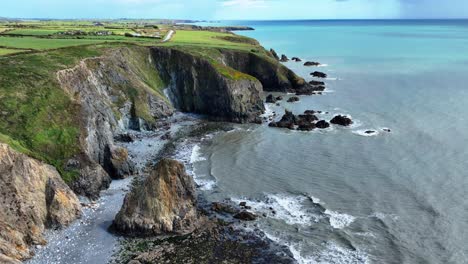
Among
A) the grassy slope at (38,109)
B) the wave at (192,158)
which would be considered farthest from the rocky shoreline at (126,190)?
the wave at (192,158)

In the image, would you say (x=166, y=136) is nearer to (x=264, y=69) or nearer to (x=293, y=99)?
(x=293, y=99)

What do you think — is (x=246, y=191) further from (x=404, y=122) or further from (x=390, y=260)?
→ (x=404, y=122)

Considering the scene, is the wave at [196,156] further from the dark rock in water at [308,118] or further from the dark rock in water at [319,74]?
the dark rock in water at [319,74]

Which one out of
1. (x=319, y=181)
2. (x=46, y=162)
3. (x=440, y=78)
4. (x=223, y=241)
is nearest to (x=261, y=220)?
(x=223, y=241)

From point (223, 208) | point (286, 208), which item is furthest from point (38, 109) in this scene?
point (286, 208)

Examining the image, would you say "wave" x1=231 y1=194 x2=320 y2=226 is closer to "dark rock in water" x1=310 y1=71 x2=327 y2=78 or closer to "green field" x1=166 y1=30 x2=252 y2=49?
"green field" x1=166 y1=30 x2=252 y2=49
